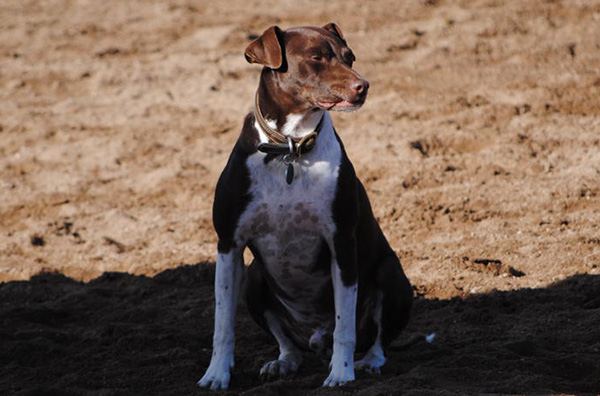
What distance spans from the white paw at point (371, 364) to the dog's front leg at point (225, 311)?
0.66 m

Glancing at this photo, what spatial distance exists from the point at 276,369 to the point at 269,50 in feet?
5.36

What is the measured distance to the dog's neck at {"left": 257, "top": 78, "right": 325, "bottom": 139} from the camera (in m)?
4.23

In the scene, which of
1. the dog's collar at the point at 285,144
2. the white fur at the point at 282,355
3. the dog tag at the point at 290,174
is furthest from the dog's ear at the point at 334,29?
the white fur at the point at 282,355

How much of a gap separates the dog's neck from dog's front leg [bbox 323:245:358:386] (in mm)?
647

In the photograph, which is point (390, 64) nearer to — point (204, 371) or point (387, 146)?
point (387, 146)

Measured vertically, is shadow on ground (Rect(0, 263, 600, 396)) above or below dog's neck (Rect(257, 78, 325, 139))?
below

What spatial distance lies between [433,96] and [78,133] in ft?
12.2

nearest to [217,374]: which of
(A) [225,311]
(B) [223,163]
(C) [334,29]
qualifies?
(A) [225,311]

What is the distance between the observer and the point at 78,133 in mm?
9164

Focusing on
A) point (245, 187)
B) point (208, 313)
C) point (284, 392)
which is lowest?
point (208, 313)

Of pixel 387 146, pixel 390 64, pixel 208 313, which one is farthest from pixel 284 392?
pixel 390 64

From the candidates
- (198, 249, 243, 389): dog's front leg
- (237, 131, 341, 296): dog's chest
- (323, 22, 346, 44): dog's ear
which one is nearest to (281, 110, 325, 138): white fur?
(237, 131, 341, 296): dog's chest

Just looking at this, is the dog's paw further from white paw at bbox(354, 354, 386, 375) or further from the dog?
white paw at bbox(354, 354, 386, 375)

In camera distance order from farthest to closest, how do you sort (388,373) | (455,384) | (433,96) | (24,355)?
(433,96), (24,355), (388,373), (455,384)
